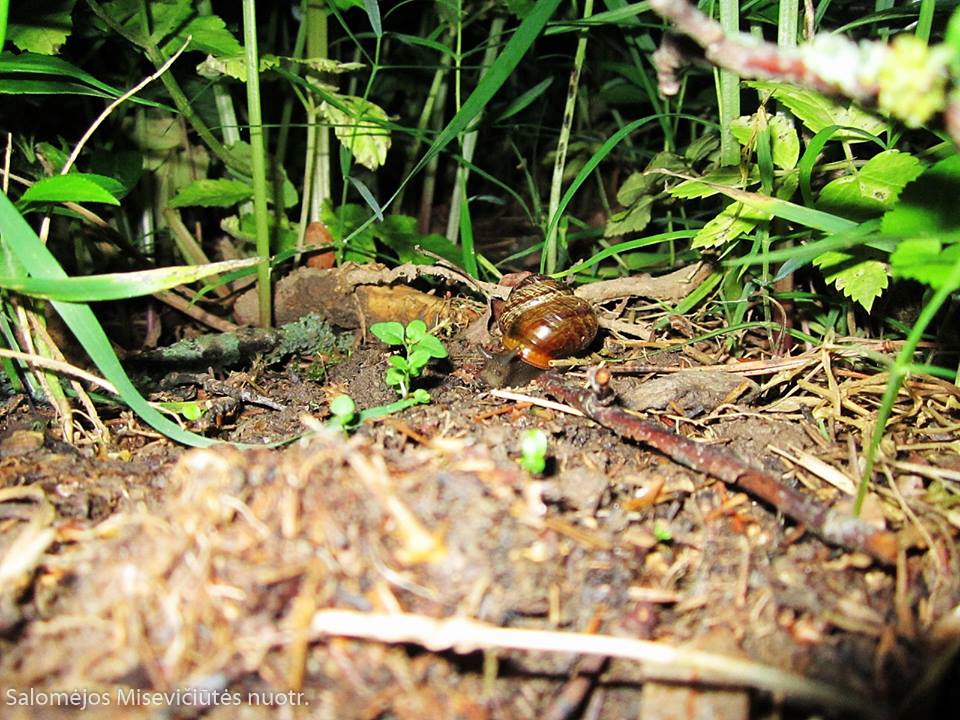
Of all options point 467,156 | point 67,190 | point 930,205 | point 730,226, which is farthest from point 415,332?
point 467,156

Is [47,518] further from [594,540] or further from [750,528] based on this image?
[750,528]

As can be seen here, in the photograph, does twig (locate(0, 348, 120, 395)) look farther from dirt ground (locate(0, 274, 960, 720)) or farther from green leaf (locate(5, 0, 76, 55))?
green leaf (locate(5, 0, 76, 55))

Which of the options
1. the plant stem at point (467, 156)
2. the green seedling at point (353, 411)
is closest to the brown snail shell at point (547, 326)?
the plant stem at point (467, 156)

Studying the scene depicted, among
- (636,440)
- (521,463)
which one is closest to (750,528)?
(636,440)

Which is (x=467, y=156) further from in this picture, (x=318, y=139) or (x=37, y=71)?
(x=37, y=71)

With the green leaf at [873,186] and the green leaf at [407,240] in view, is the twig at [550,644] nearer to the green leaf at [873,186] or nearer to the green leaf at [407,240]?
the green leaf at [873,186]

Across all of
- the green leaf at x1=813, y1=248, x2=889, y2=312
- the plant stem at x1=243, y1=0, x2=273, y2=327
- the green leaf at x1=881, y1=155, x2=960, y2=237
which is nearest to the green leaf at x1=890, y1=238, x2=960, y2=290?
the green leaf at x1=881, y1=155, x2=960, y2=237
